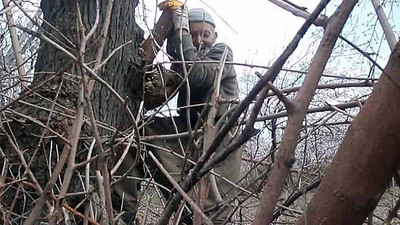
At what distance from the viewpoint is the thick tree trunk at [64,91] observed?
2215mm

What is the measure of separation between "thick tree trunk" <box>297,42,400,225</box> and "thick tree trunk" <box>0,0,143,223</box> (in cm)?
152

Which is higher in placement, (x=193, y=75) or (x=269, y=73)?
(x=193, y=75)

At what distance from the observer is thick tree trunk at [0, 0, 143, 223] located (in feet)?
7.27

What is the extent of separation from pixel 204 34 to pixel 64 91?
3.08 feet

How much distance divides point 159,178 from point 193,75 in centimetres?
55

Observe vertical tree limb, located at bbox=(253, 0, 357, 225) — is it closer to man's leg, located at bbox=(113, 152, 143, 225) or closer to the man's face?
man's leg, located at bbox=(113, 152, 143, 225)

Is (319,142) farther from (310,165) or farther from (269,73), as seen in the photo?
(269,73)

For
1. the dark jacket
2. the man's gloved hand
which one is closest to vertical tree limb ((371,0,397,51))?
the dark jacket

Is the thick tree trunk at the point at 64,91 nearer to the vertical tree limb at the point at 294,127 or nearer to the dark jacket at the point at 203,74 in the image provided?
the dark jacket at the point at 203,74

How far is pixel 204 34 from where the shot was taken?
3.12 m

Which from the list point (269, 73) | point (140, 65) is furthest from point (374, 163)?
point (140, 65)

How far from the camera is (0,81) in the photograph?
203cm

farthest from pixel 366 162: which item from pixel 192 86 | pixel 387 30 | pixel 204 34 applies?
pixel 204 34

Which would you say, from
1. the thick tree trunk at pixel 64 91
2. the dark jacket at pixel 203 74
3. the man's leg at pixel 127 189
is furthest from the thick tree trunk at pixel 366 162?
the man's leg at pixel 127 189
